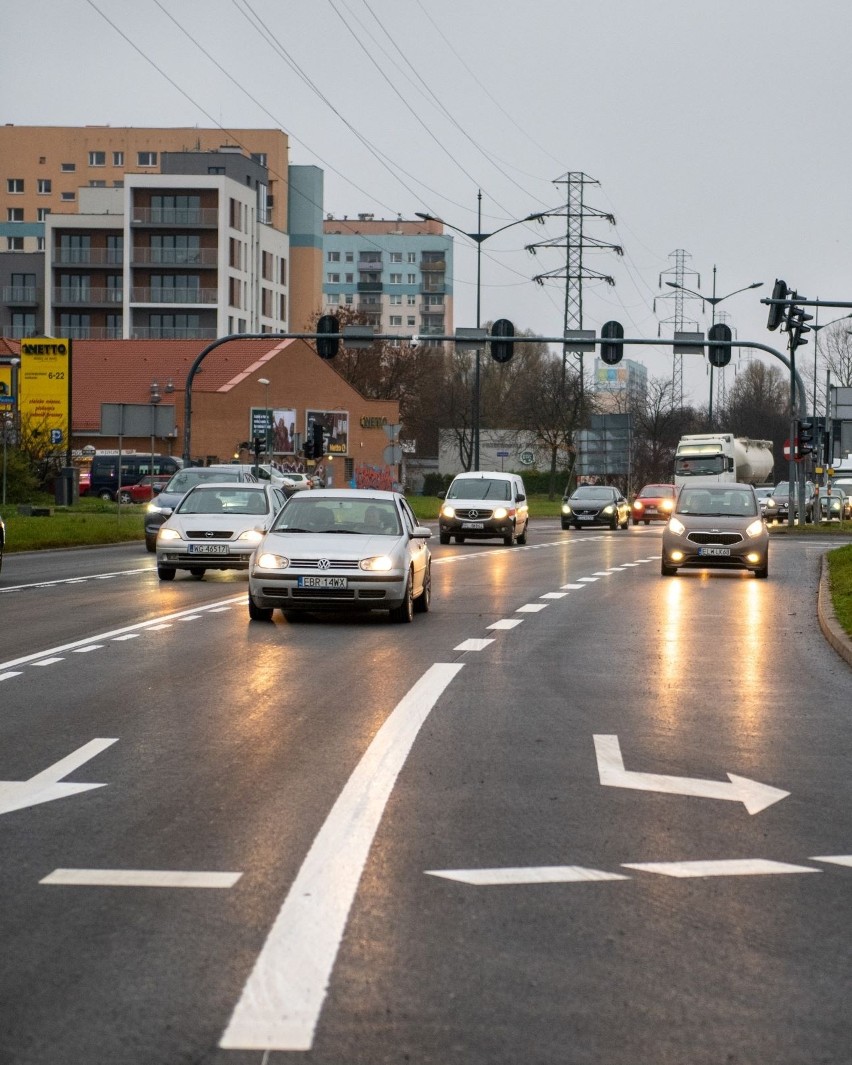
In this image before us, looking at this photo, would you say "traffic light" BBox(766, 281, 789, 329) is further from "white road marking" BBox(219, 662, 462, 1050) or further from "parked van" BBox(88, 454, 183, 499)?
"parked van" BBox(88, 454, 183, 499)

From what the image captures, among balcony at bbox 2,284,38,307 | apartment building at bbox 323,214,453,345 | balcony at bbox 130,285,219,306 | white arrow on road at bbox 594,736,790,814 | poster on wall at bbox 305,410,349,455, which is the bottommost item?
white arrow on road at bbox 594,736,790,814

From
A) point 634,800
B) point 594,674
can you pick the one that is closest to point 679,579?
point 594,674

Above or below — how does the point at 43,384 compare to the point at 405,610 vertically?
above

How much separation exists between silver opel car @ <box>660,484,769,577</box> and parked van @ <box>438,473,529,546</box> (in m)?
13.4

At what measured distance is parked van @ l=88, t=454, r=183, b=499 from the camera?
77188 millimetres

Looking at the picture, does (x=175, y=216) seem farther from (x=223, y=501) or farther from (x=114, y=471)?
(x=223, y=501)

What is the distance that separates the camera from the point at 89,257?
4094 inches

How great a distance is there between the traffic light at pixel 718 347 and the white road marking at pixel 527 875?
120 ft

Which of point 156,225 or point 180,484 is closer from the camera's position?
point 180,484

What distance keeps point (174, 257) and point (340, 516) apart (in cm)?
8463

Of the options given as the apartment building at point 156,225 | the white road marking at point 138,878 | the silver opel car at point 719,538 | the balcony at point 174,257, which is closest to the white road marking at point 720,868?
the white road marking at point 138,878

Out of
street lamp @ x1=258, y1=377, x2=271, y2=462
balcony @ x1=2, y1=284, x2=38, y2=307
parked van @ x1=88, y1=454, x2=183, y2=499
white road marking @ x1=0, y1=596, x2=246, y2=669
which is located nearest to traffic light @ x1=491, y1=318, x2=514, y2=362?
white road marking @ x1=0, y1=596, x2=246, y2=669

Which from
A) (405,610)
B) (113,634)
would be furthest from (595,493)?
(113,634)

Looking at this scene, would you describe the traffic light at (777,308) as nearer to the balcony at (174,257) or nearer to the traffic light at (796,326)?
the traffic light at (796,326)
